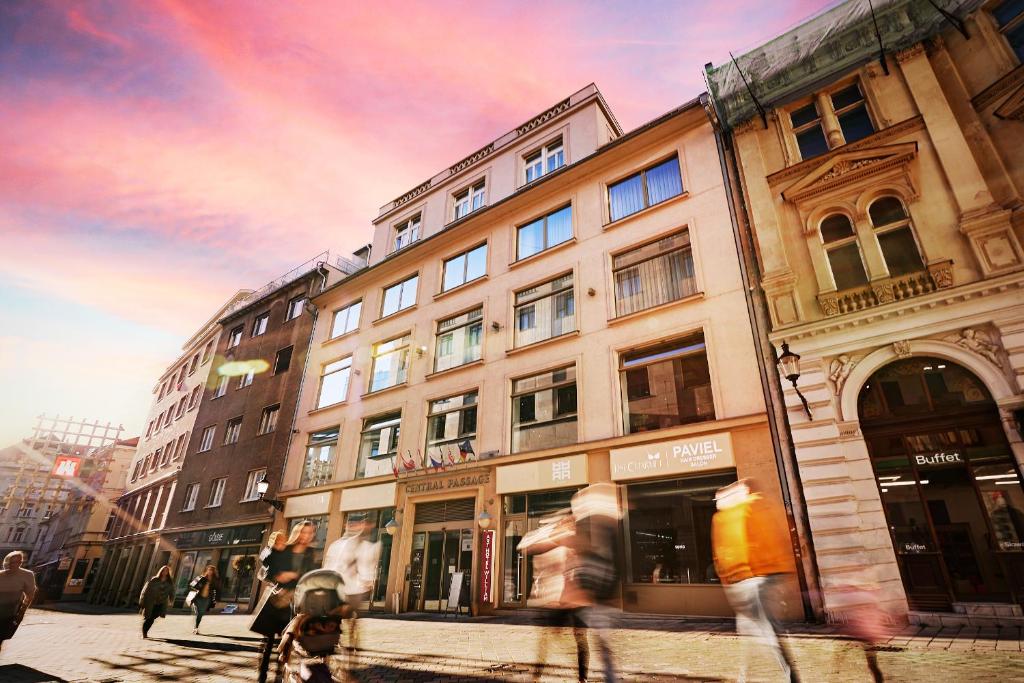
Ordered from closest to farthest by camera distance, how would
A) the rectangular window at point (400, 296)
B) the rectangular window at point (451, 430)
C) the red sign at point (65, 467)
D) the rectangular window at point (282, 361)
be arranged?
the rectangular window at point (451, 430), the rectangular window at point (400, 296), the rectangular window at point (282, 361), the red sign at point (65, 467)

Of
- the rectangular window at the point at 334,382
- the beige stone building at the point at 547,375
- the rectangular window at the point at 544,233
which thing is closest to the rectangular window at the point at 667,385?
the beige stone building at the point at 547,375

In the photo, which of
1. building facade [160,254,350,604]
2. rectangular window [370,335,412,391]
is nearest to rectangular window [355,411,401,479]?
rectangular window [370,335,412,391]

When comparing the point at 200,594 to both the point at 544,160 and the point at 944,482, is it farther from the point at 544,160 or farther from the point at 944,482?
the point at 544,160

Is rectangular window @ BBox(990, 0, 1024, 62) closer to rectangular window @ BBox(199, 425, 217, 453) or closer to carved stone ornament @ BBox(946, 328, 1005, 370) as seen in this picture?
carved stone ornament @ BBox(946, 328, 1005, 370)

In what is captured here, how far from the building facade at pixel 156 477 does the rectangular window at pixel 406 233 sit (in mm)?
16612

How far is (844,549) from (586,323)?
822cm

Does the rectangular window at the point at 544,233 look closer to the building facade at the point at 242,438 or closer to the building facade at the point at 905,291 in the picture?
the building facade at the point at 905,291

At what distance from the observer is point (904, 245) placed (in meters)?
10.6

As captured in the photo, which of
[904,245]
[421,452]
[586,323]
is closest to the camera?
[904,245]

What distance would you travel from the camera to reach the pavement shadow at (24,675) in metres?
6.46

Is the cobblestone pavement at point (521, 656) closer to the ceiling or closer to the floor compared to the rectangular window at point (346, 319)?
closer to the floor

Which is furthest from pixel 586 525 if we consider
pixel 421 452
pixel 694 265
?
pixel 421 452

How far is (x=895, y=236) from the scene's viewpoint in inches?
427

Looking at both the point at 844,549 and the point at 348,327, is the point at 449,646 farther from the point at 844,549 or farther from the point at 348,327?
the point at 348,327
